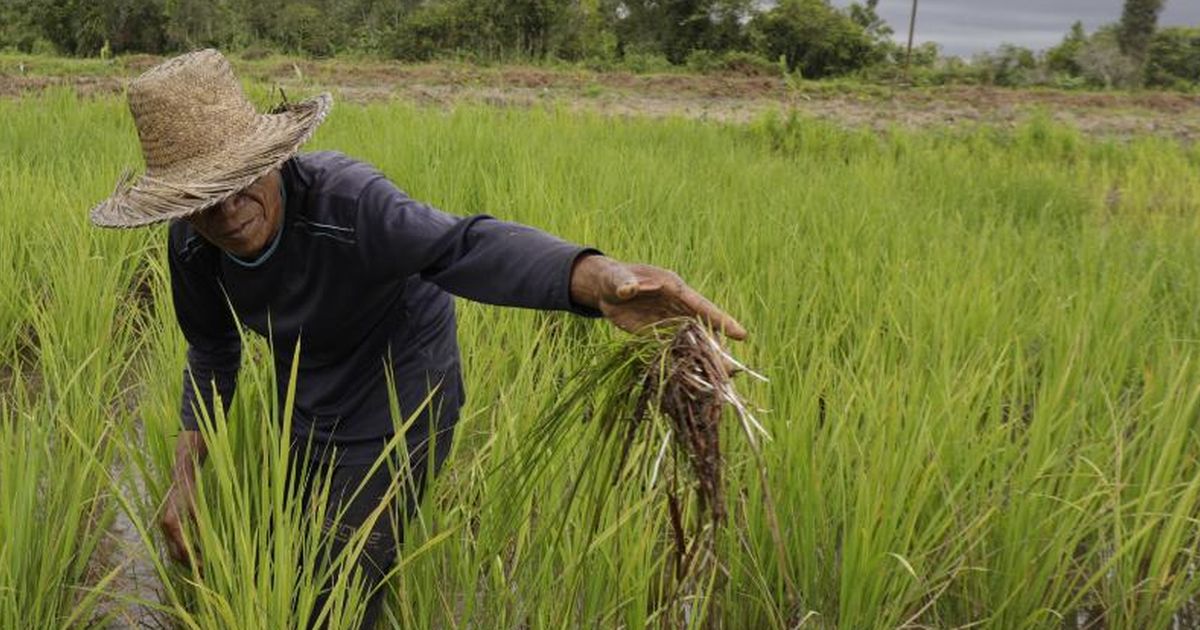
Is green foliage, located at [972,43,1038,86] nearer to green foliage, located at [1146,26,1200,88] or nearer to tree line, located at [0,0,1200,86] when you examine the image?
tree line, located at [0,0,1200,86]

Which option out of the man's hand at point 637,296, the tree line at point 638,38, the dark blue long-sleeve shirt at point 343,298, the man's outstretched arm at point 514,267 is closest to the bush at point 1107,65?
the tree line at point 638,38

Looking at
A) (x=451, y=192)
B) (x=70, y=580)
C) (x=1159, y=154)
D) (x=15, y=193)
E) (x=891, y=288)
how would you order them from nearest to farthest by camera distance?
(x=70, y=580)
(x=891, y=288)
(x=15, y=193)
(x=451, y=192)
(x=1159, y=154)

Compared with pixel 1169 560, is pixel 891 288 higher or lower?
higher

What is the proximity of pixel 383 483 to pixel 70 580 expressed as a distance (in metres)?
0.49

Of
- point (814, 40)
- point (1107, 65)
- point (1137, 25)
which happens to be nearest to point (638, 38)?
point (814, 40)

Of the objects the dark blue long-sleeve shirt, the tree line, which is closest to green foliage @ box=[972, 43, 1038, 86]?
the tree line

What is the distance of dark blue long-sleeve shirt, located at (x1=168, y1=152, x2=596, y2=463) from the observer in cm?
129

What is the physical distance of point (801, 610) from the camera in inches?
59.9

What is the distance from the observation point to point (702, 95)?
11867 mm

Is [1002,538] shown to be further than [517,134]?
No

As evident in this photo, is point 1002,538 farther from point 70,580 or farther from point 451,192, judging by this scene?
point 451,192

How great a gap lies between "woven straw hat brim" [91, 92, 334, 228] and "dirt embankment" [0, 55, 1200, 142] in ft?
24.9

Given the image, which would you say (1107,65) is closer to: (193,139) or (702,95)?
(702,95)

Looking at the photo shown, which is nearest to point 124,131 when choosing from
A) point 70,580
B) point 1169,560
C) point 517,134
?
point 517,134
